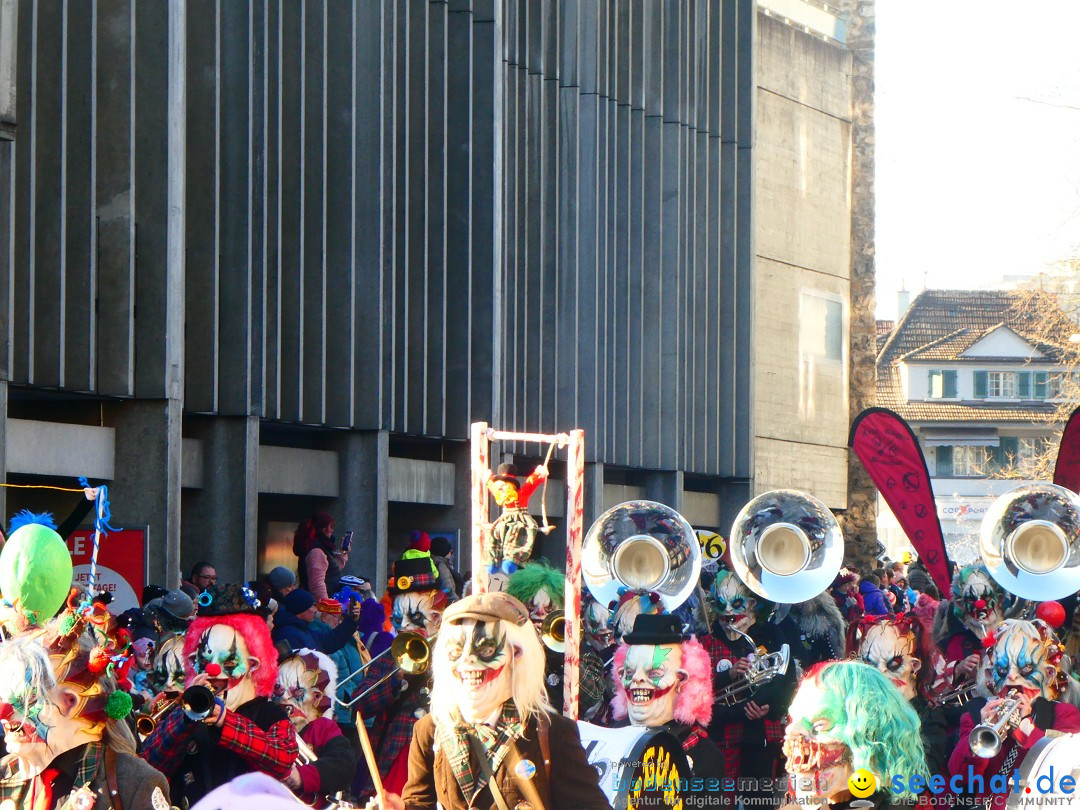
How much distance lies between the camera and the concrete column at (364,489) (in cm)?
1584

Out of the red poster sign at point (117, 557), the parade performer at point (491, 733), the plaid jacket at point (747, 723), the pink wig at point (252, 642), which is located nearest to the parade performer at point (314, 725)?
the pink wig at point (252, 642)

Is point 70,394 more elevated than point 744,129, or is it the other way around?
point 744,129

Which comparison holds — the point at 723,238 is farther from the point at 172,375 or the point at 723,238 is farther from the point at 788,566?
the point at 788,566

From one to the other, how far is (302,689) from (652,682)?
4.28 ft

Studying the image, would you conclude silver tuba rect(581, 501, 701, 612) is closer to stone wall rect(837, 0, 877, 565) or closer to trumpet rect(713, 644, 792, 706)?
trumpet rect(713, 644, 792, 706)

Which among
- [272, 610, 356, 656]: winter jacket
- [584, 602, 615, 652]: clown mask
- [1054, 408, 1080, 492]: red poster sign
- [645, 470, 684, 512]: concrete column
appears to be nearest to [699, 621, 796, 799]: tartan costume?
[584, 602, 615, 652]: clown mask

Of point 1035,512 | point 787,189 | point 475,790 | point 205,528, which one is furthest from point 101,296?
point 787,189

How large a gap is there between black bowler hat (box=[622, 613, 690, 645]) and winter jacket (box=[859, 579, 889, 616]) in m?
5.74

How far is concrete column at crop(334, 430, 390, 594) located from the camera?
15844 millimetres

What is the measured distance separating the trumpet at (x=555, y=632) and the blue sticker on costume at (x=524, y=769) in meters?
2.32

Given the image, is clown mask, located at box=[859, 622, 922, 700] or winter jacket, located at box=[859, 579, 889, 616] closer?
clown mask, located at box=[859, 622, 922, 700]

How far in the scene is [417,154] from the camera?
16828 millimetres

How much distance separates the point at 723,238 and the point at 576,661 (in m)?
18.9

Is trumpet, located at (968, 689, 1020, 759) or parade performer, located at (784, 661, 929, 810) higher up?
parade performer, located at (784, 661, 929, 810)
